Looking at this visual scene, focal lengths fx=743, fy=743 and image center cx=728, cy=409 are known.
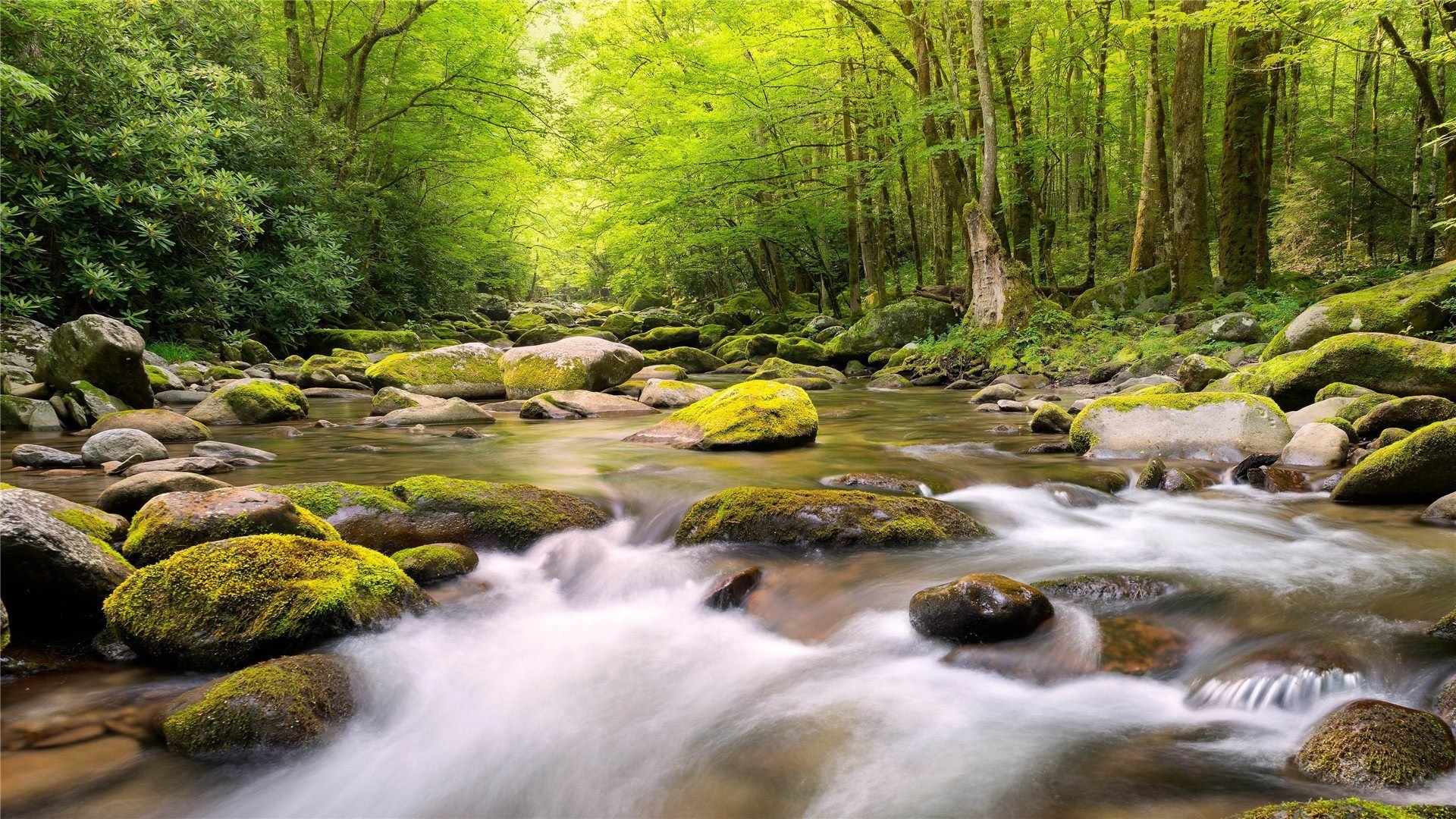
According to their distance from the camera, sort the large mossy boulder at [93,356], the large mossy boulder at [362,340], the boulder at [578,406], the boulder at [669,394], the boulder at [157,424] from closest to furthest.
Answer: the boulder at [157,424]
the large mossy boulder at [93,356]
the boulder at [578,406]
the boulder at [669,394]
the large mossy boulder at [362,340]

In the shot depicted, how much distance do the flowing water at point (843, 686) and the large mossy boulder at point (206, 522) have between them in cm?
72

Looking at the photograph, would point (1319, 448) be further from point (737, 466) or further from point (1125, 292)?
point (1125, 292)

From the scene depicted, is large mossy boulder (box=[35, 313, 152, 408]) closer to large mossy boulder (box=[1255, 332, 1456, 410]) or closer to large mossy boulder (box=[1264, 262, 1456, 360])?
large mossy boulder (box=[1255, 332, 1456, 410])

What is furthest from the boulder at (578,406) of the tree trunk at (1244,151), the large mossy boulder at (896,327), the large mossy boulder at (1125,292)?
the tree trunk at (1244,151)

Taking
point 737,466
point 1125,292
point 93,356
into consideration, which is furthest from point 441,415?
point 1125,292

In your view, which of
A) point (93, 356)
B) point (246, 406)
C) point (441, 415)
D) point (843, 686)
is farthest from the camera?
point (441, 415)

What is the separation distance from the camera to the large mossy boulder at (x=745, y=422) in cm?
703

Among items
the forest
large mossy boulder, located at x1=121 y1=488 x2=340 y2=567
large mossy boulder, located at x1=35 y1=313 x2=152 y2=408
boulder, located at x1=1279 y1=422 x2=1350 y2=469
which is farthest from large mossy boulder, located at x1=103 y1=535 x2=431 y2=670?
large mossy boulder, located at x1=35 y1=313 x2=152 y2=408

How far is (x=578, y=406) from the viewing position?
1021cm

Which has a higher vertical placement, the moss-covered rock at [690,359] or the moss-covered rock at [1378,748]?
the moss-covered rock at [690,359]

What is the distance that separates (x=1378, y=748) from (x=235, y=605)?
147 inches

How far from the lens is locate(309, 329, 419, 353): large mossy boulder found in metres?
16.5

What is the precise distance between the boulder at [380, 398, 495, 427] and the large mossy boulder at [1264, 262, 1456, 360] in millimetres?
9631

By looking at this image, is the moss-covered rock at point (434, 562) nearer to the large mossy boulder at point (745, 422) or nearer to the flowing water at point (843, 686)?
the flowing water at point (843, 686)
